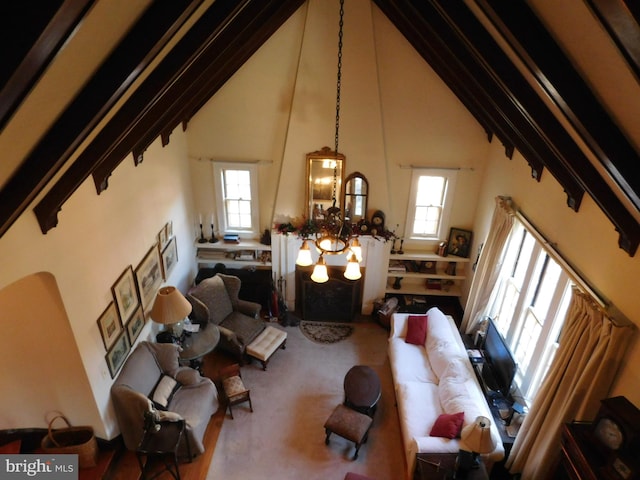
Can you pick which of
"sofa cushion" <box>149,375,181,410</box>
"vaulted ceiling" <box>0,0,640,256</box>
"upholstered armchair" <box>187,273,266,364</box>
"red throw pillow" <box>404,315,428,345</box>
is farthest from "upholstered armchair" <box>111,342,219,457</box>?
"red throw pillow" <box>404,315,428,345</box>

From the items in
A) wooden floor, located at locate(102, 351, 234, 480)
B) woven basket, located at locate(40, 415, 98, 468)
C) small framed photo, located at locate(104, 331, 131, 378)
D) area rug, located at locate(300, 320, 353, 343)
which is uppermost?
small framed photo, located at locate(104, 331, 131, 378)

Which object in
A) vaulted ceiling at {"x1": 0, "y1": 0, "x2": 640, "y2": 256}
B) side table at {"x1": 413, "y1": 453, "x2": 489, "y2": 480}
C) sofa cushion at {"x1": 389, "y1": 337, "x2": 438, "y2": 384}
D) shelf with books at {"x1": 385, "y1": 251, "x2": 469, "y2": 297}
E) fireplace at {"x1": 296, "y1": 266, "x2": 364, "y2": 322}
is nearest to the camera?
vaulted ceiling at {"x1": 0, "y1": 0, "x2": 640, "y2": 256}

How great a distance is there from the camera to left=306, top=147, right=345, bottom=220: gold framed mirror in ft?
20.7

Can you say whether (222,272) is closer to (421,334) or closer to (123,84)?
(421,334)

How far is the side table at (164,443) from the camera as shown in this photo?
4.21 metres

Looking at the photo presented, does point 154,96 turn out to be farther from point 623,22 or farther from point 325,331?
point 325,331

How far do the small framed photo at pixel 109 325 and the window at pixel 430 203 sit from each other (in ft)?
14.6

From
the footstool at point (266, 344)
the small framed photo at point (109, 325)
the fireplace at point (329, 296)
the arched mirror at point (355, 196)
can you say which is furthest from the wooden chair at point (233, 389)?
the arched mirror at point (355, 196)

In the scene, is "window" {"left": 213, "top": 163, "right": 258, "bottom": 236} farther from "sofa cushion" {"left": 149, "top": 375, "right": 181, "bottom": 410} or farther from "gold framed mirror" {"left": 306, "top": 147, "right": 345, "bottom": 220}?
"sofa cushion" {"left": 149, "top": 375, "right": 181, "bottom": 410}

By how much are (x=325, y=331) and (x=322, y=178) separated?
2.44 meters

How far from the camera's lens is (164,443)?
4.25 meters

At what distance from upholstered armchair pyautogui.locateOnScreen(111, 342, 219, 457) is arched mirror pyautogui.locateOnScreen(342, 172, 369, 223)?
3.13 metres

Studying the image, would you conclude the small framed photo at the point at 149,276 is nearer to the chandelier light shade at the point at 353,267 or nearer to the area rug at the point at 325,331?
the area rug at the point at 325,331

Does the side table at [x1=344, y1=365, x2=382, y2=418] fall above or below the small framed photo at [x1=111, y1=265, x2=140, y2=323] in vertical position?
below
